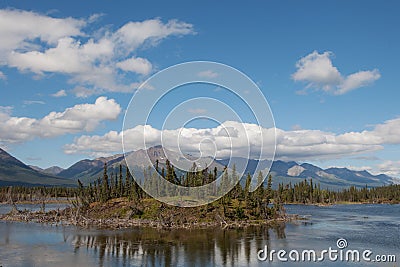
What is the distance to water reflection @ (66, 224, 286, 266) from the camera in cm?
6700

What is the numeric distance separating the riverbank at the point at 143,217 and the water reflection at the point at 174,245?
29.0ft

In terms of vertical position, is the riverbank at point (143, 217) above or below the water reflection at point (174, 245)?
above

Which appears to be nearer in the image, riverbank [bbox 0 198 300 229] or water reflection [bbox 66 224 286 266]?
water reflection [bbox 66 224 286 266]

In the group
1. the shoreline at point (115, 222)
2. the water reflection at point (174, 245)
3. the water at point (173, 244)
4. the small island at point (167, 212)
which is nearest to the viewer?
the water at point (173, 244)

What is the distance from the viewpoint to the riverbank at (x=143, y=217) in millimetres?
114875

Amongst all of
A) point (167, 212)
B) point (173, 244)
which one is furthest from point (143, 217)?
point (173, 244)

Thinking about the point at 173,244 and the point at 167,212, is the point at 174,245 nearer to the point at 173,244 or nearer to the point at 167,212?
the point at 173,244

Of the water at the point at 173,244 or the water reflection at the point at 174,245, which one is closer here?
the water at the point at 173,244

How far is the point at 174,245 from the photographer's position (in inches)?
3174

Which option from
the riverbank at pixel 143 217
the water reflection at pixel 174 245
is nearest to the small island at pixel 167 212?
the riverbank at pixel 143 217

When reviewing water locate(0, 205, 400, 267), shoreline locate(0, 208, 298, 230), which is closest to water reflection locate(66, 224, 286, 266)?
water locate(0, 205, 400, 267)

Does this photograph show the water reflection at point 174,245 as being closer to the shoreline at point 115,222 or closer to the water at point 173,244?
the water at point 173,244

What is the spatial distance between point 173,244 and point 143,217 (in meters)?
43.7

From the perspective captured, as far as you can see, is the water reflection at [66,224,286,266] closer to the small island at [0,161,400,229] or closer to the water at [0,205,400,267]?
the water at [0,205,400,267]
